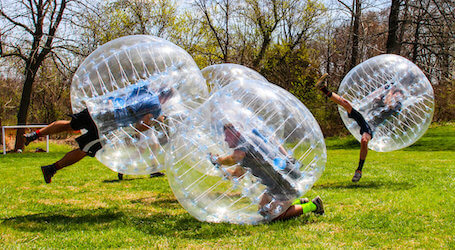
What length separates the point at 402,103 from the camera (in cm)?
657

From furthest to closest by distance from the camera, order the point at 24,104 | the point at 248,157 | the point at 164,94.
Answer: the point at 24,104 < the point at 164,94 < the point at 248,157

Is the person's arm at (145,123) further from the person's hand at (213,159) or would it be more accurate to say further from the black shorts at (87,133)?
the person's hand at (213,159)

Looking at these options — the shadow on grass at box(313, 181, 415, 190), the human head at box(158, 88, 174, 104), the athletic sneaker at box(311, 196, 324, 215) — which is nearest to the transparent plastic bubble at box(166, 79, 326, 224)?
the athletic sneaker at box(311, 196, 324, 215)

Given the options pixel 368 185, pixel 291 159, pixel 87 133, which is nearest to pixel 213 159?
pixel 291 159

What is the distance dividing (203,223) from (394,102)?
4277mm

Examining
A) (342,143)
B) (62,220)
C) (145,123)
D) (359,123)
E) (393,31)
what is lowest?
(342,143)

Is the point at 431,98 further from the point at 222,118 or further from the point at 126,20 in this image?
the point at 126,20

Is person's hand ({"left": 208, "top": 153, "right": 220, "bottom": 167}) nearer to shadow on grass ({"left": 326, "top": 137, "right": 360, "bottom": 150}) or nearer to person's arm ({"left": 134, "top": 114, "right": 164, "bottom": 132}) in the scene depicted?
person's arm ({"left": 134, "top": 114, "right": 164, "bottom": 132})

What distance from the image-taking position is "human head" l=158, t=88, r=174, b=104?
4574mm

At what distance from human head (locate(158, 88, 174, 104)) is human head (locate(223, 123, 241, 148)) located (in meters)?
1.17

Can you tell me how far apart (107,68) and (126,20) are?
19693 mm

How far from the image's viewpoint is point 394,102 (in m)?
6.56

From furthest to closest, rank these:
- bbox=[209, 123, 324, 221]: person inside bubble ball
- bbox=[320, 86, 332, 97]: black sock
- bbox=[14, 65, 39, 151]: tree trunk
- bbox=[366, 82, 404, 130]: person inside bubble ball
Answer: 1. bbox=[14, 65, 39, 151]: tree trunk
2. bbox=[320, 86, 332, 97]: black sock
3. bbox=[366, 82, 404, 130]: person inside bubble ball
4. bbox=[209, 123, 324, 221]: person inside bubble ball

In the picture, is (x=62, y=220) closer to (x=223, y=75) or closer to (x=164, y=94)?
(x=164, y=94)
